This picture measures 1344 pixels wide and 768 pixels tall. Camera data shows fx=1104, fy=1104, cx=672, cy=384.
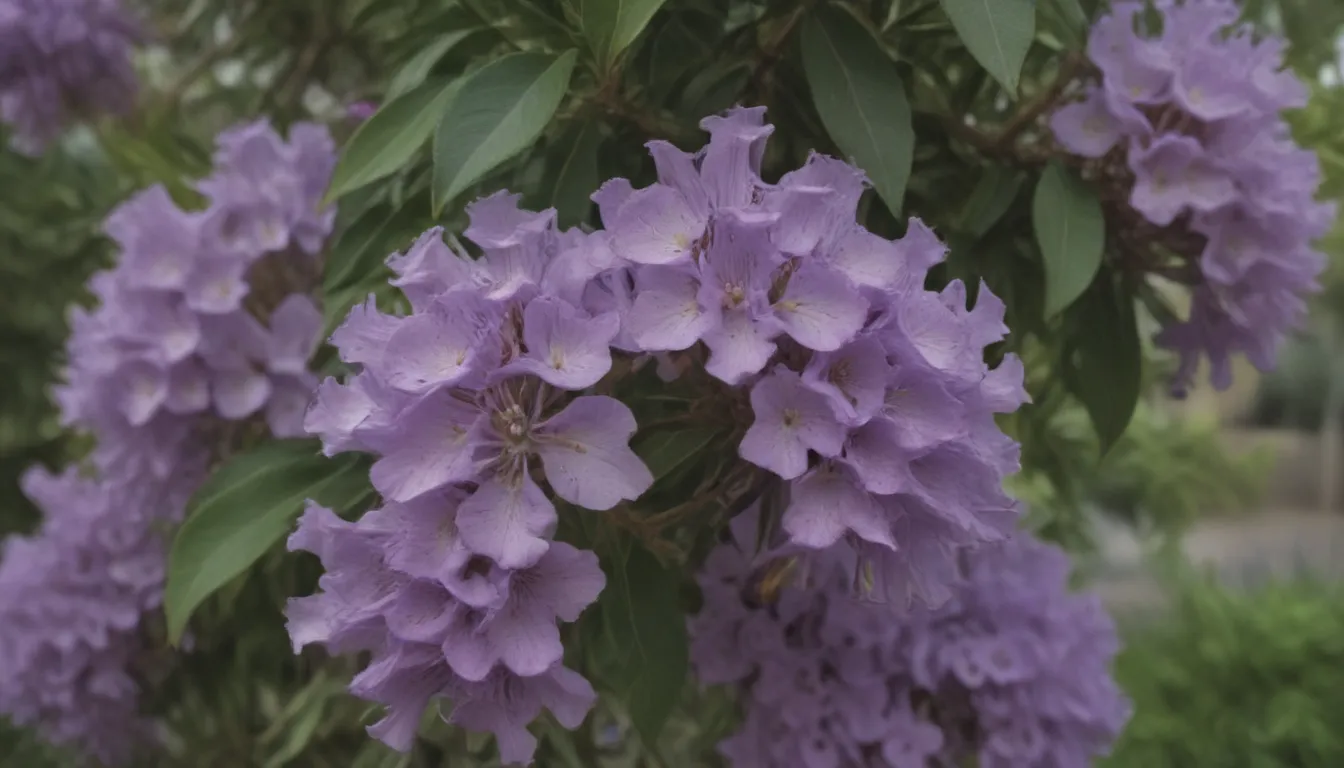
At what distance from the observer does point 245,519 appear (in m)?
0.48

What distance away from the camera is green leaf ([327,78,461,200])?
1.43 ft

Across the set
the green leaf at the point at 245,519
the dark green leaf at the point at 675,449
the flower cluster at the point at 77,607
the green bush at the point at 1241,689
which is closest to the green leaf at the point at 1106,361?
the dark green leaf at the point at 675,449

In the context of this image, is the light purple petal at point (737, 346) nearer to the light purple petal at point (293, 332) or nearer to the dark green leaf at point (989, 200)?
the dark green leaf at point (989, 200)

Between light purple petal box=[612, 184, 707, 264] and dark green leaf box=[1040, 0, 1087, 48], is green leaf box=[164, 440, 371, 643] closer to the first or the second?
light purple petal box=[612, 184, 707, 264]

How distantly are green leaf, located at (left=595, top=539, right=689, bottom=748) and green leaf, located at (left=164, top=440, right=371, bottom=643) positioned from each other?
12 centimetres

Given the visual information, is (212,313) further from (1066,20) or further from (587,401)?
(1066,20)

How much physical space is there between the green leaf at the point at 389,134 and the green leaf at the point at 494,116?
38 millimetres

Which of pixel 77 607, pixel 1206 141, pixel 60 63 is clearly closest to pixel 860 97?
pixel 1206 141

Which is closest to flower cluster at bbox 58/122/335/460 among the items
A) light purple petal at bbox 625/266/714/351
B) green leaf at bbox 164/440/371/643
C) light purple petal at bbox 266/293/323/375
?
light purple petal at bbox 266/293/323/375

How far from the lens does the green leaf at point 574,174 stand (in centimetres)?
45

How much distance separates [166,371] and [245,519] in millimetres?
172

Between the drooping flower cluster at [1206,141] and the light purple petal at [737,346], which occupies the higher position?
the light purple petal at [737,346]

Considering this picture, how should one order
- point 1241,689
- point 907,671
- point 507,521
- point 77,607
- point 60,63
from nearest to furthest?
1. point 507,521
2. point 907,671
3. point 77,607
4. point 60,63
5. point 1241,689

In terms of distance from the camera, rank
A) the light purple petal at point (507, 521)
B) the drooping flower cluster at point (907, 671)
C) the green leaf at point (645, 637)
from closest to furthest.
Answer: the light purple petal at point (507, 521) → the green leaf at point (645, 637) → the drooping flower cluster at point (907, 671)
